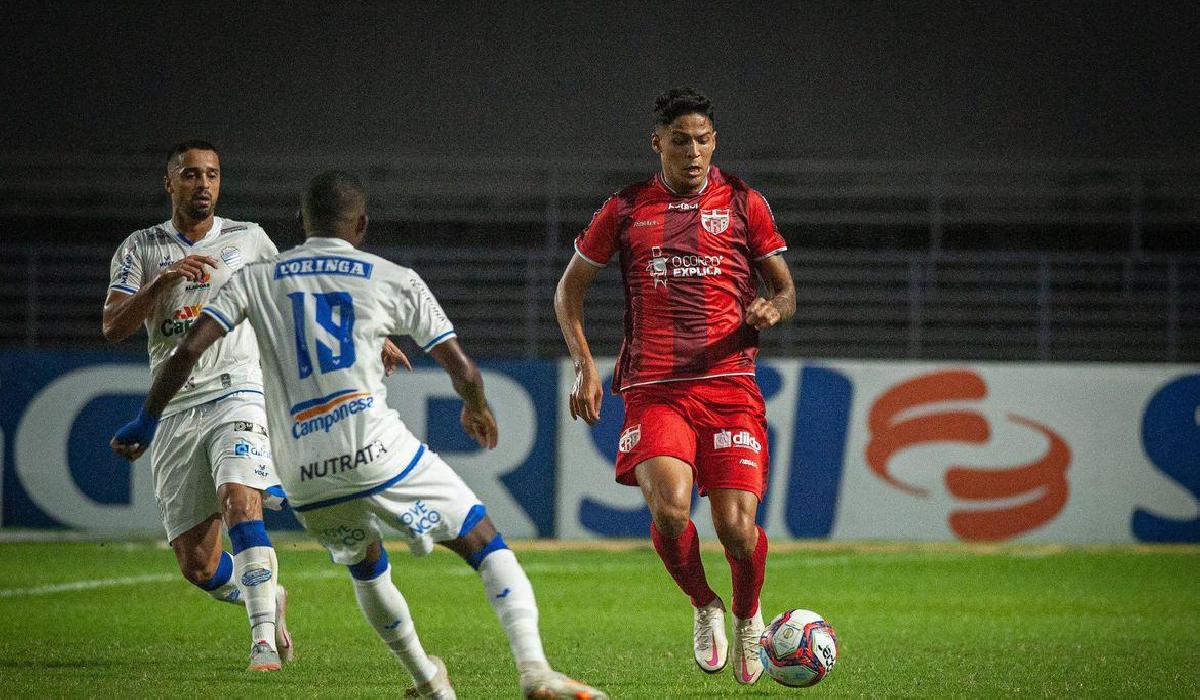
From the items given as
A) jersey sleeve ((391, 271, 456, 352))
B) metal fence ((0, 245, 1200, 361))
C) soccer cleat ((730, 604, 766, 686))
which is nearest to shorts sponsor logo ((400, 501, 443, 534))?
jersey sleeve ((391, 271, 456, 352))

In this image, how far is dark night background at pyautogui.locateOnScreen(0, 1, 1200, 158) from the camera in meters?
18.3

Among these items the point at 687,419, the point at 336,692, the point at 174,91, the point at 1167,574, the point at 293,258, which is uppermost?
the point at 174,91

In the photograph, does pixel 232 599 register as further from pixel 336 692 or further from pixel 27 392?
pixel 27 392

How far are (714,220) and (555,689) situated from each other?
2.65 metres

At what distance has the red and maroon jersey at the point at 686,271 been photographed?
642 cm

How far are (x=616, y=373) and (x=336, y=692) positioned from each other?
189cm

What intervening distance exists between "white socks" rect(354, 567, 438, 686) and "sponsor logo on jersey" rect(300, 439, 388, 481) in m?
0.49

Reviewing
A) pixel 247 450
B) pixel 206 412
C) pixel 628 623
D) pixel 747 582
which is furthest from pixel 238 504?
pixel 628 623

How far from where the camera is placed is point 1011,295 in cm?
1686

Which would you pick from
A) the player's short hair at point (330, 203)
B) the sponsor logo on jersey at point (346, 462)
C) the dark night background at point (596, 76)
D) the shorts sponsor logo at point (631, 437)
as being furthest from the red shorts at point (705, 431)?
the dark night background at point (596, 76)

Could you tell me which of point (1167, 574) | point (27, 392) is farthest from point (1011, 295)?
point (27, 392)

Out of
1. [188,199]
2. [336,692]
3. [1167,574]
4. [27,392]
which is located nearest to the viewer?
[336,692]

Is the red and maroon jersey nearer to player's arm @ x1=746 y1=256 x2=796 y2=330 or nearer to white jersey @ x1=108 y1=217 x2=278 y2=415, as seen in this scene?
player's arm @ x1=746 y1=256 x2=796 y2=330

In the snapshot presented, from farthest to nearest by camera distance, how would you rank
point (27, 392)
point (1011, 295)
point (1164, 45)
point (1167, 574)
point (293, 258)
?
point (1164, 45), point (1011, 295), point (27, 392), point (1167, 574), point (293, 258)
